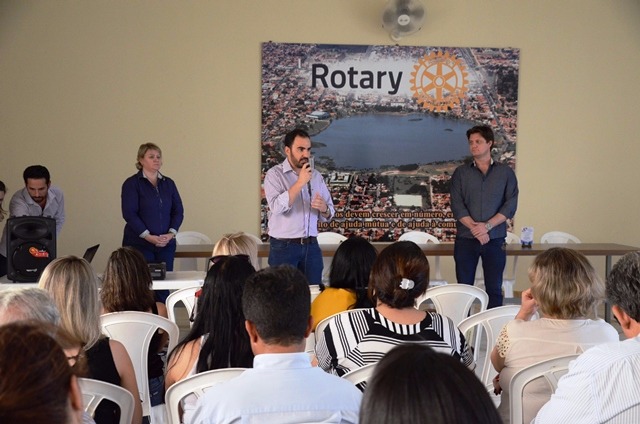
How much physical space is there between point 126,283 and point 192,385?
1169 mm

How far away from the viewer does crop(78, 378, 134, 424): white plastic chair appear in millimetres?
2477

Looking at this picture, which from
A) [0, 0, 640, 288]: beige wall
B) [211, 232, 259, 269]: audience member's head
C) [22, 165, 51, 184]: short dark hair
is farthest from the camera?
[0, 0, 640, 288]: beige wall

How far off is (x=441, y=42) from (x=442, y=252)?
94.8 inches

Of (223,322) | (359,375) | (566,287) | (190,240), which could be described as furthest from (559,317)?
(190,240)

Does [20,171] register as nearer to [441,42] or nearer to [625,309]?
[441,42]

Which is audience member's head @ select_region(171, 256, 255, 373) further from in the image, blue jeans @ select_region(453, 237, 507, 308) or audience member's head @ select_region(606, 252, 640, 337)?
blue jeans @ select_region(453, 237, 507, 308)

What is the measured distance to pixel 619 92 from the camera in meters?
8.43

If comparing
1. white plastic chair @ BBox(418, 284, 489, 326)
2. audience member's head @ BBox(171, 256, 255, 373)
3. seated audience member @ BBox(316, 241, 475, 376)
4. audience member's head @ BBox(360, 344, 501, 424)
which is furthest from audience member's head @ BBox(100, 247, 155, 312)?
audience member's head @ BBox(360, 344, 501, 424)

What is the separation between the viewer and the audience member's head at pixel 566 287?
3.01 metres

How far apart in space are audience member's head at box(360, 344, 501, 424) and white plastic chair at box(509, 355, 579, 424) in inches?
70.3

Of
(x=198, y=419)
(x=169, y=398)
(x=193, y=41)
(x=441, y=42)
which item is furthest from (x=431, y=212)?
(x=198, y=419)

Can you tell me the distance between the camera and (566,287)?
119 inches

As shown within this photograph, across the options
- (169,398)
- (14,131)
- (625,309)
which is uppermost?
(14,131)

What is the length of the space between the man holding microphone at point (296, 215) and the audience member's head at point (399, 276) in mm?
2467
